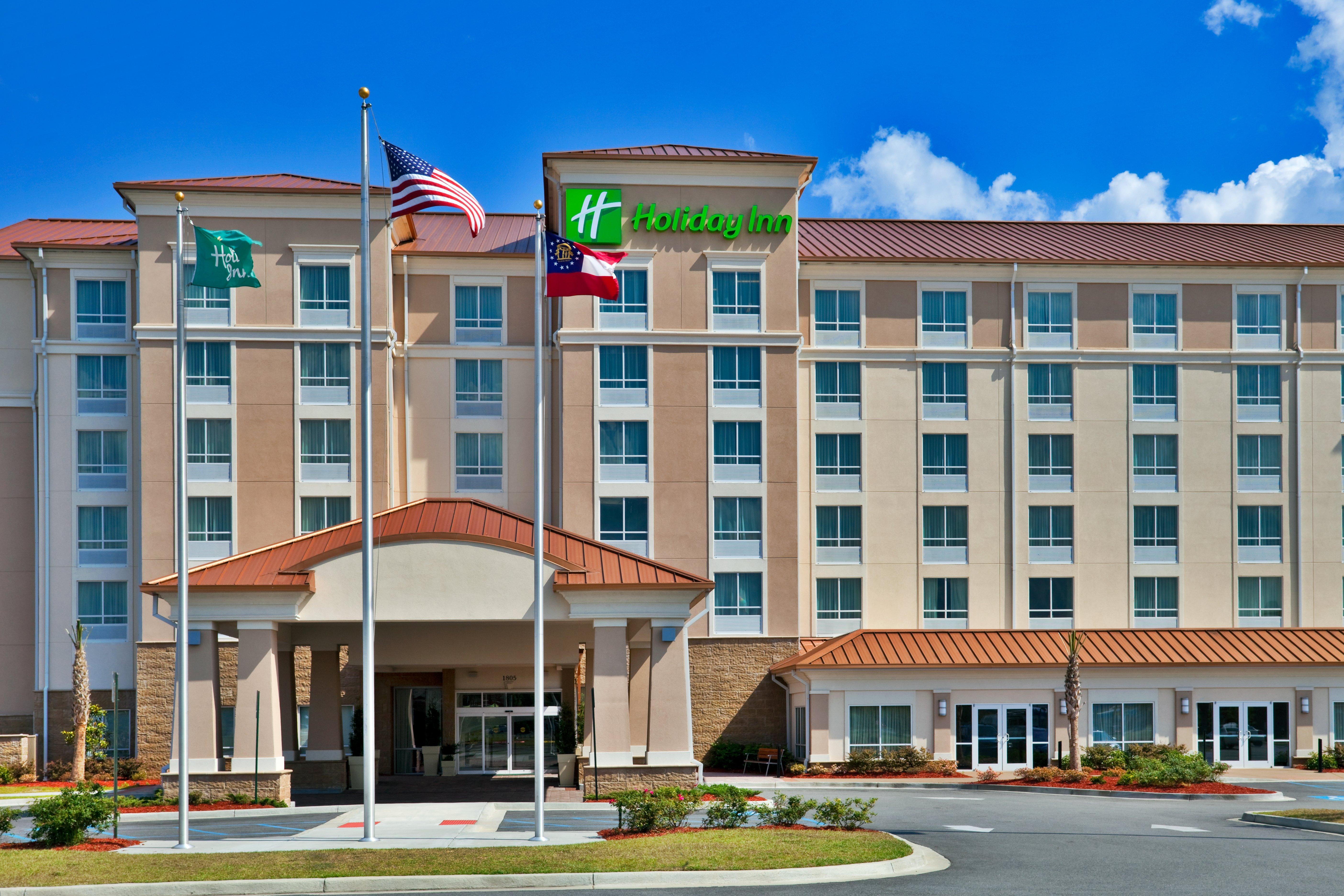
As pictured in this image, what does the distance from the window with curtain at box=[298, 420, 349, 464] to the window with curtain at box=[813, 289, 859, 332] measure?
1697 cm

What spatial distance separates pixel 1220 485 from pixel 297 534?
32694 mm

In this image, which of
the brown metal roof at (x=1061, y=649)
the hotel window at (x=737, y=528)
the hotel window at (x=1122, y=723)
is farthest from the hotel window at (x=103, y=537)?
the hotel window at (x=1122, y=723)

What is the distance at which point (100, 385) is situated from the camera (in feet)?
133

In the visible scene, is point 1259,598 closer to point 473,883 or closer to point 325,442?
point 325,442

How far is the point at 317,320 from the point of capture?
40094 millimetres

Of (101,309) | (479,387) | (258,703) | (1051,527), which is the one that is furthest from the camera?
(1051,527)

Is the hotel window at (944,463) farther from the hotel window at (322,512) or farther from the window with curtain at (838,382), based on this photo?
the hotel window at (322,512)

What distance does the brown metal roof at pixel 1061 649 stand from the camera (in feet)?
124

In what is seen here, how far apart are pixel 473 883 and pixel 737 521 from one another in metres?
25.4

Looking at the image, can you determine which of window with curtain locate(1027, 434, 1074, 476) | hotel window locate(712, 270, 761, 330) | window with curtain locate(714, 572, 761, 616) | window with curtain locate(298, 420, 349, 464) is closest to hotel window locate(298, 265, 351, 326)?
window with curtain locate(298, 420, 349, 464)

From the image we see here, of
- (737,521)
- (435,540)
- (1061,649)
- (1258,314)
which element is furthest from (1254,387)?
(435,540)

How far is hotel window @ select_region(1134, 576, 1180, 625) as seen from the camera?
1716 inches

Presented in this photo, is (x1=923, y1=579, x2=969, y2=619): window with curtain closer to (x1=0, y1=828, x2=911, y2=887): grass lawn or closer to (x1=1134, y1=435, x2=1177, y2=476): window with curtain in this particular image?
(x1=1134, y1=435, x2=1177, y2=476): window with curtain

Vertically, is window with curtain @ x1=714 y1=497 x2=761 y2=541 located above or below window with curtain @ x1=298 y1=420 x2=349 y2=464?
below
